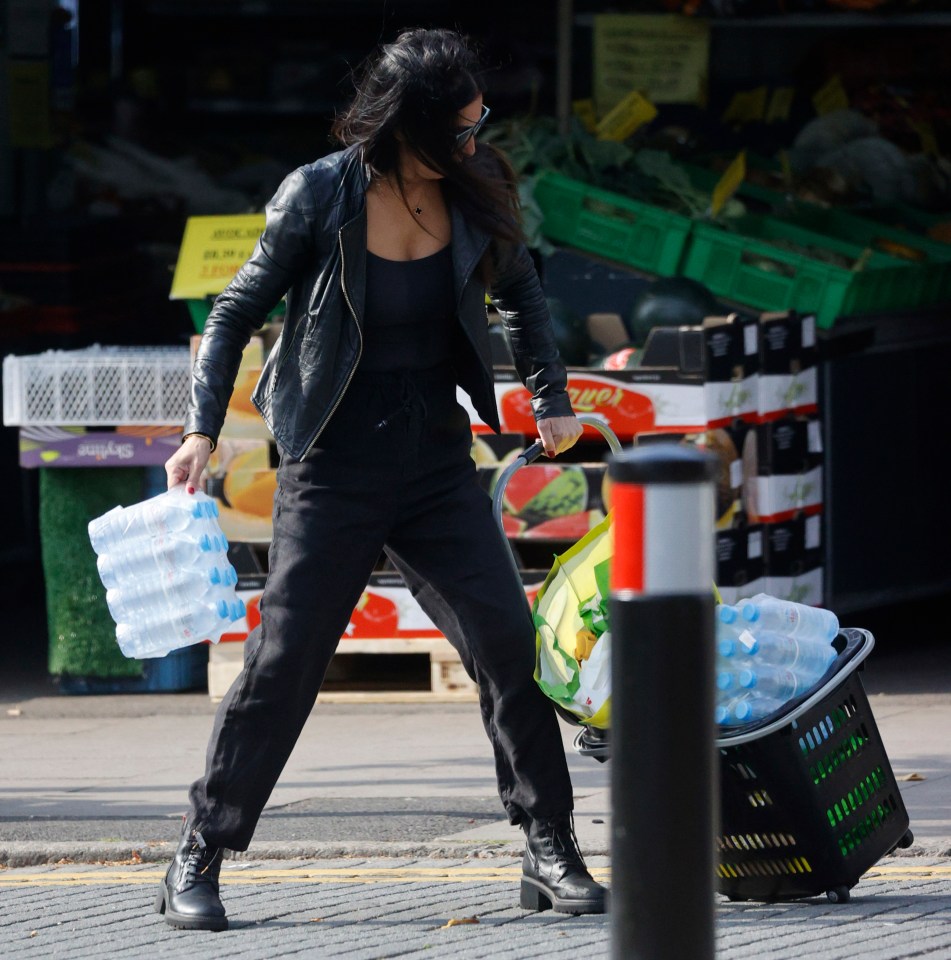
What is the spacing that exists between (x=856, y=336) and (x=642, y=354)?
4.23 ft

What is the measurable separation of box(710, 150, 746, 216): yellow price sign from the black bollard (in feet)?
17.5

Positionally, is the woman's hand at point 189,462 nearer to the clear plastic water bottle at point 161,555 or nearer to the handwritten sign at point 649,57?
the clear plastic water bottle at point 161,555

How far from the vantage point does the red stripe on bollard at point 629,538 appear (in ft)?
9.92

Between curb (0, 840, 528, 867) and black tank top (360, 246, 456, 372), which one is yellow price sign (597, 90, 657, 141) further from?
black tank top (360, 246, 456, 372)

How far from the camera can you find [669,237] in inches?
318

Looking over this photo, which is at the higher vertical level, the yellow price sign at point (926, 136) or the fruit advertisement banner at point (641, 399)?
the yellow price sign at point (926, 136)

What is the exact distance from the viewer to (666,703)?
302 centimetres

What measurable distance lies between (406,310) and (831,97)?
6.15 metres

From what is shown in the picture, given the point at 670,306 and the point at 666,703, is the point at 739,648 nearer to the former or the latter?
the point at 666,703

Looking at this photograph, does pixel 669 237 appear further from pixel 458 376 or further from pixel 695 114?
pixel 458 376

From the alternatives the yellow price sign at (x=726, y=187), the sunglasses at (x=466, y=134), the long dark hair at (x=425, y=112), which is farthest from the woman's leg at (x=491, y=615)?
the yellow price sign at (x=726, y=187)

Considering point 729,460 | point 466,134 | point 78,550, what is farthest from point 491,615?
point 78,550

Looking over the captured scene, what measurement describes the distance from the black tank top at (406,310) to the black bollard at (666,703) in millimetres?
1580

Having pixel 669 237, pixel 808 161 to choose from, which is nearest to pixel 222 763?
pixel 669 237
